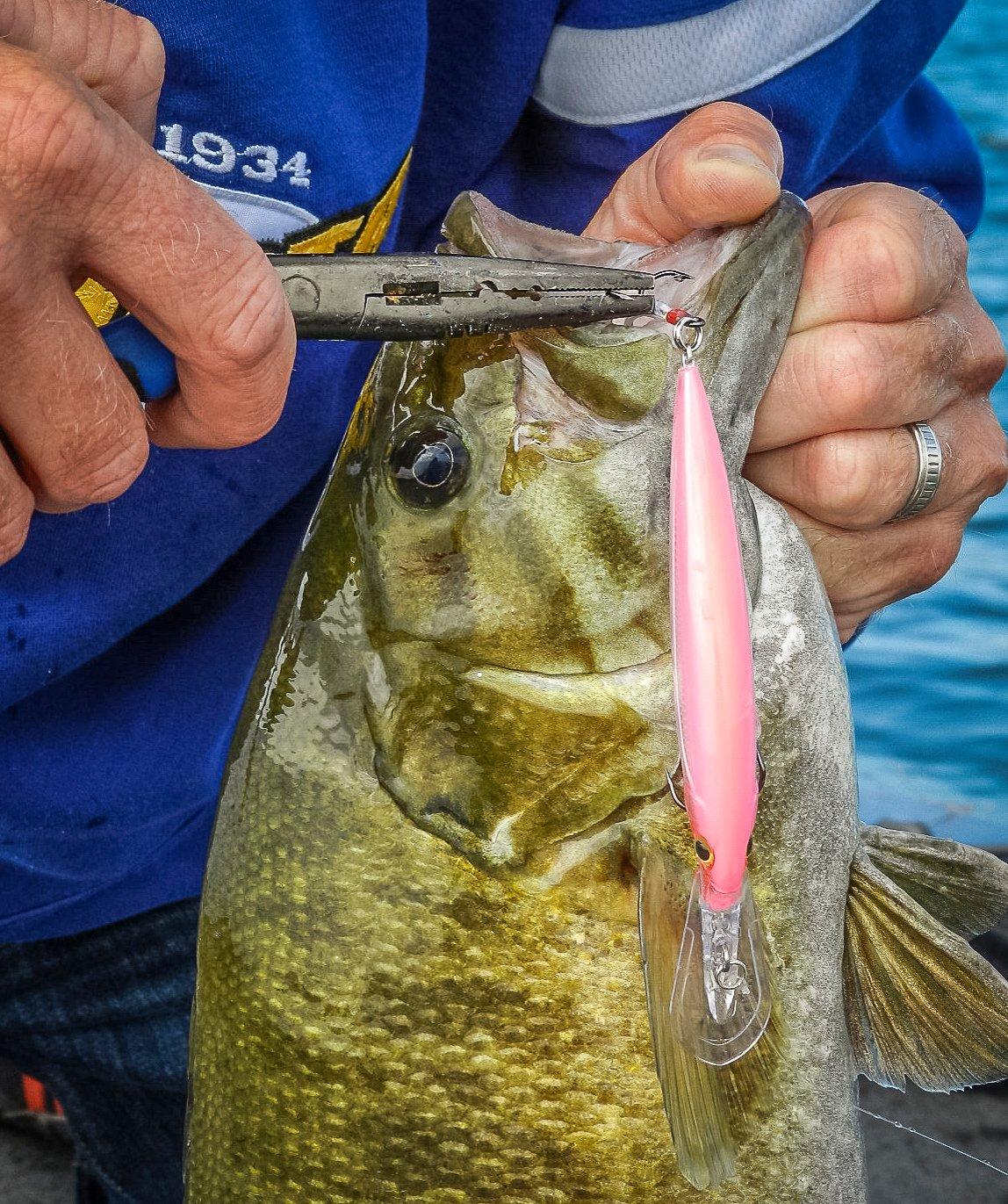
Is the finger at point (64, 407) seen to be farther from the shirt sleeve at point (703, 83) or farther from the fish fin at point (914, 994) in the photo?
the shirt sleeve at point (703, 83)

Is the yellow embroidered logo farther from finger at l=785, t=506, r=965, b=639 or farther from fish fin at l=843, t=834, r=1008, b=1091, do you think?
fish fin at l=843, t=834, r=1008, b=1091

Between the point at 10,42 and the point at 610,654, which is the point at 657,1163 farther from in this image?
the point at 10,42

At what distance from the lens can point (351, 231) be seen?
1732mm

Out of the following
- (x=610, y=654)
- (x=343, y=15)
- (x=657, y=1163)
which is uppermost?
(x=343, y=15)

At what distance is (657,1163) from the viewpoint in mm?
1331

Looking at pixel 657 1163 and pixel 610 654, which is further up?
pixel 610 654

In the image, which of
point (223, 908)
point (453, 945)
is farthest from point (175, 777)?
point (453, 945)

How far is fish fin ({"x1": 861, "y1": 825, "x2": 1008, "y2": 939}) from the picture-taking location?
143cm

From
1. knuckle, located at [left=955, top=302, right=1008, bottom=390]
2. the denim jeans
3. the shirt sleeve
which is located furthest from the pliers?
the denim jeans

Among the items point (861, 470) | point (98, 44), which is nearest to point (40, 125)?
point (98, 44)

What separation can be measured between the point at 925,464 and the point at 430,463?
0.64 metres

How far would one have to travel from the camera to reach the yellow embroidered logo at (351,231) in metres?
1.65

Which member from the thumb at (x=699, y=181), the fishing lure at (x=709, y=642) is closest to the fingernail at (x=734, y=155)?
the thumb at (x=699, y=181)

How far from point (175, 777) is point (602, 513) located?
1011 millimetres
